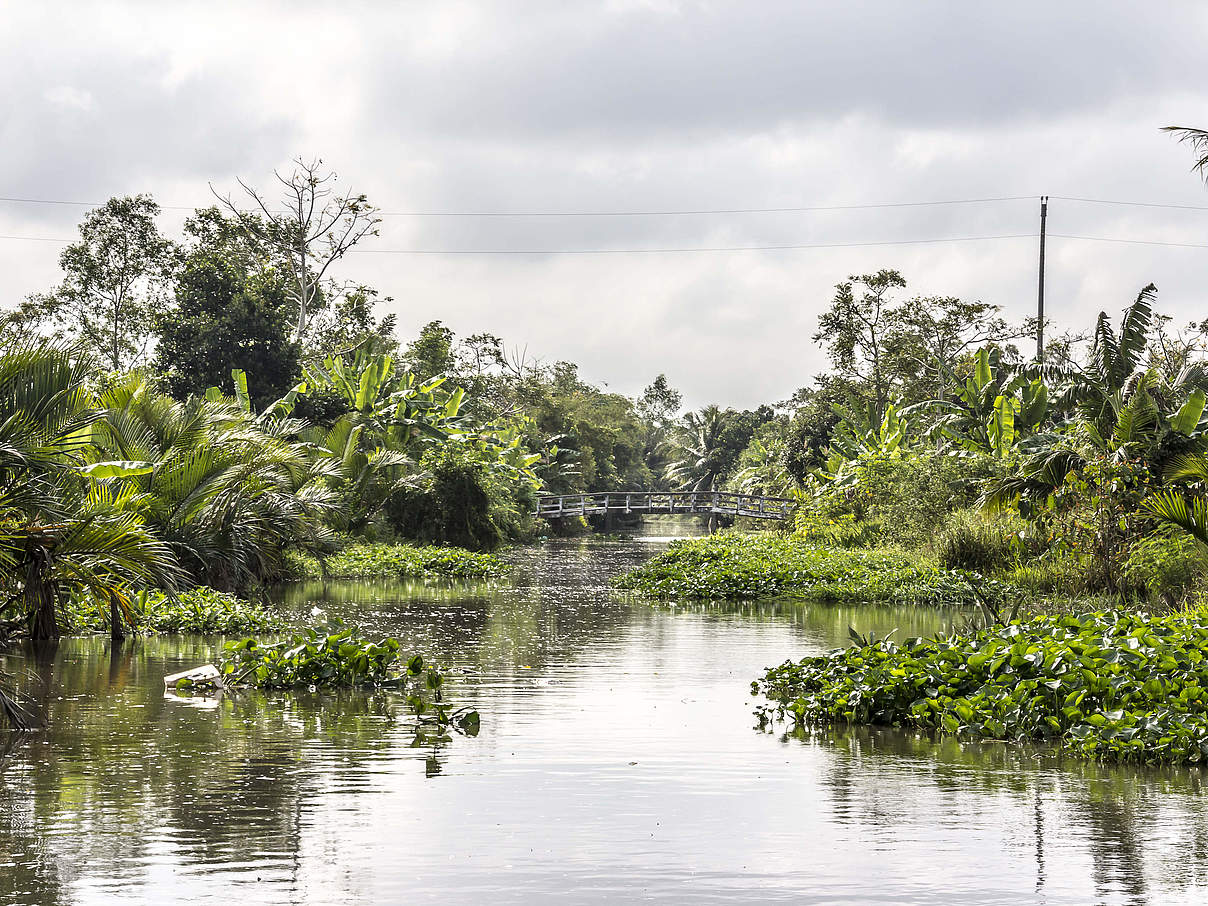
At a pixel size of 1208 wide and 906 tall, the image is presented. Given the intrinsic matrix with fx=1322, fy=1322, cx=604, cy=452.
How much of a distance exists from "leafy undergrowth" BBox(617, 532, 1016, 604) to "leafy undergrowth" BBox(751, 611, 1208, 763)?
370 inches

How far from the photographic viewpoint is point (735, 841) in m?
6.62

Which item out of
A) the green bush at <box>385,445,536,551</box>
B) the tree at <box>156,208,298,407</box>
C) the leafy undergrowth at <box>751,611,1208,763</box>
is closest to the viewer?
the leafy undergrowth at <box>751,611,1208,763</box>

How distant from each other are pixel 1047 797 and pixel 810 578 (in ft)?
52.6

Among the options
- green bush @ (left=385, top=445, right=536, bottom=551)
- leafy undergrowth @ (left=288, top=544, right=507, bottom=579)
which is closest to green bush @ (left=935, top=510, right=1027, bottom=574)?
leafy undergrowth @ (left=288, top=544, right=507, bottom=579)

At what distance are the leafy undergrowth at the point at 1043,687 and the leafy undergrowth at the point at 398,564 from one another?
54.4 ft

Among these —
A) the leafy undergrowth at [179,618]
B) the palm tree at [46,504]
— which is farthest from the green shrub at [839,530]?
the palm tree at [46,504]

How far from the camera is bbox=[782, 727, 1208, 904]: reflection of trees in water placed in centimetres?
614

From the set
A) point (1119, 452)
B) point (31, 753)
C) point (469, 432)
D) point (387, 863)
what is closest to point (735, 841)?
point (387, 863)

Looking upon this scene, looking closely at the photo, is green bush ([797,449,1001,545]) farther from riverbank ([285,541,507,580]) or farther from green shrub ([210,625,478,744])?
green shrub ([210,625,478,744])

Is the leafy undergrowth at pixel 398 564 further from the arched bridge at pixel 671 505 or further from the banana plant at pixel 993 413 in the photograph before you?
the arched bridge at pixel 671 505

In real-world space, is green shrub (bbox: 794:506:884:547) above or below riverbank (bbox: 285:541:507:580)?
above

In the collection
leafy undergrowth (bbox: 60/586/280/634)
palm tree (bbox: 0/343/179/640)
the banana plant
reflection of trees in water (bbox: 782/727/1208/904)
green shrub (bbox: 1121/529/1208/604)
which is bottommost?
reflection of trees in water (bbox: 782/727/1208/904)

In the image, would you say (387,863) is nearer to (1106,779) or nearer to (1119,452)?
(1106,779)

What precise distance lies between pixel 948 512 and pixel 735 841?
23443 millimetres
